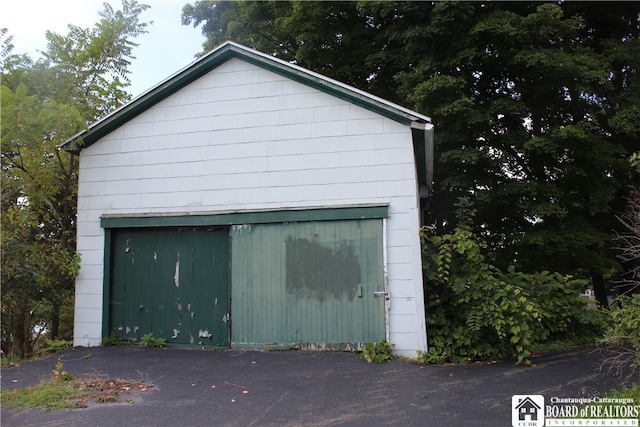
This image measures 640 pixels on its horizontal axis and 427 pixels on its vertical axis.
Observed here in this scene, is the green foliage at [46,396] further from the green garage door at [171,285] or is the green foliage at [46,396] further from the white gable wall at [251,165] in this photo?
the white gable wall at [251,165]

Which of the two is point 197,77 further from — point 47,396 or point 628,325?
point 628,325

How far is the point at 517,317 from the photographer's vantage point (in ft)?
22.3

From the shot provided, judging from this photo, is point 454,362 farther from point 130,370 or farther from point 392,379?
point 130,370

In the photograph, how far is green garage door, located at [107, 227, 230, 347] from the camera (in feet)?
26.5

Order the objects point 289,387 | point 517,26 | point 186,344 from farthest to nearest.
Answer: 1. point 517,26
2. point 186,344
3. point 289,387

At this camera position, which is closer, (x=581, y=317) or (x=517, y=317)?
(x=517, y=317)

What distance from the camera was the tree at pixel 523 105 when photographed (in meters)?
11.0

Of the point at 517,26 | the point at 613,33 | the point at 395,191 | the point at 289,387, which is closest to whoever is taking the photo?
the point at 289,387

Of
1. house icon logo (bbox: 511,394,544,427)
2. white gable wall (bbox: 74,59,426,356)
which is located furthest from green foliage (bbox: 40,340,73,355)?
house icon logo (bbox: 511,394,544,427)

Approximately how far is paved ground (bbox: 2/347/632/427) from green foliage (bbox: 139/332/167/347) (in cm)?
46

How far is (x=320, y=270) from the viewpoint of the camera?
7.58 meters

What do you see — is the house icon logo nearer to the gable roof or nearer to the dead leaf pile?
the dead leaf pile

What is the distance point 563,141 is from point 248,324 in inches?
331

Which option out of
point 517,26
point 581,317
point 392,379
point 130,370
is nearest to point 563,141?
point 517,26
